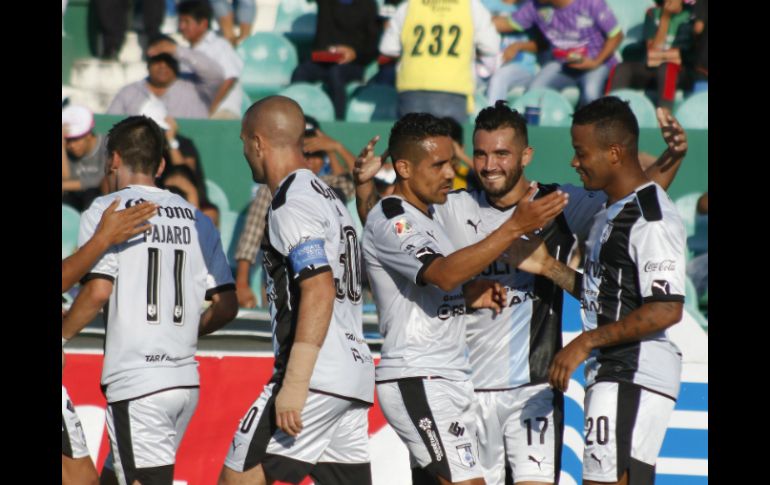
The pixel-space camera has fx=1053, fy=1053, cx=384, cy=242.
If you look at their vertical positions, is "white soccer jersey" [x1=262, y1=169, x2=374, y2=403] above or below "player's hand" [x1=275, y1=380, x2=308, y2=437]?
above

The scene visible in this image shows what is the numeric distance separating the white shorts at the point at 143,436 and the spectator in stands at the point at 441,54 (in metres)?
5.88

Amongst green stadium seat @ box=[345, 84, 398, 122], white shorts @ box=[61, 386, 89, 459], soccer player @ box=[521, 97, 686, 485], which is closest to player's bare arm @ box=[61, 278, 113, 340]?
white shorts @ box=[61, 386, 89, 459]

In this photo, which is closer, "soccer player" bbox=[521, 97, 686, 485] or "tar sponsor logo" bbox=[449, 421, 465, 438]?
"soccer player" bbox=[521, 97, 686, 485]

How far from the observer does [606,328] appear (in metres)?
4.98

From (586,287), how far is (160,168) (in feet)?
7.87

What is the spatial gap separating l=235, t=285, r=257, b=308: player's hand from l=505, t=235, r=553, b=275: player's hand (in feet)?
13.4

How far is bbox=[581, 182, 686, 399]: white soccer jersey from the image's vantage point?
4.91 m

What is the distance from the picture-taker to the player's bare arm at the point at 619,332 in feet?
16.0

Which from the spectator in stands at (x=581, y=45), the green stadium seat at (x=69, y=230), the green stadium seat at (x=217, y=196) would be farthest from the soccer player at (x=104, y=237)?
the spectator in stands at (x=581, y=45)

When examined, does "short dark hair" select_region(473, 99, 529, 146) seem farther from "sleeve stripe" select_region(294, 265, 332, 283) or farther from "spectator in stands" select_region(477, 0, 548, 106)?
"spectator in stands" select_region(477, 0, 548, 106)

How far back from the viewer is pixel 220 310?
19.0ft

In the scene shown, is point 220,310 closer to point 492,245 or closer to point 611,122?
point 492,245

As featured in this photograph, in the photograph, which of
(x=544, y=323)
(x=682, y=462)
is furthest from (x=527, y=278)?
(x=682, y=462)
